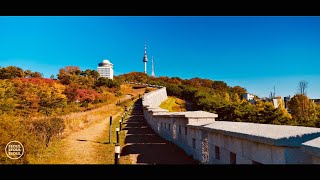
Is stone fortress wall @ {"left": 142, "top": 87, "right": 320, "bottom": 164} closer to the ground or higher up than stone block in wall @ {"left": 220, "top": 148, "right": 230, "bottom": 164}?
higher up

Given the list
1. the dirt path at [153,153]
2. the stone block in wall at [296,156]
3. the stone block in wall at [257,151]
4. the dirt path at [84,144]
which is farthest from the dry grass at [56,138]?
the stone block in wall at [296,156]

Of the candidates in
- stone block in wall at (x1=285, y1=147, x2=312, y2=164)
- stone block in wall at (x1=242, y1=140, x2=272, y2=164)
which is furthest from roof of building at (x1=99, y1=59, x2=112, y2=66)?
stone block in wall at (x1=285, y1=147, x2=312, y2=164)

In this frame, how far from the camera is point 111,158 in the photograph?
22.4ft

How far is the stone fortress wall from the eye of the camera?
3271mm

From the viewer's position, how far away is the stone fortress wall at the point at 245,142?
3271 millimetres

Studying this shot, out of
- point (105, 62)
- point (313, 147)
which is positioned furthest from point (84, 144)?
point (313, 147)

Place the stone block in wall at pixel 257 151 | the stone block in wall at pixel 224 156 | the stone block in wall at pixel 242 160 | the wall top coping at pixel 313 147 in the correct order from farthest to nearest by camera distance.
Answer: the stone block in wall at pixel 224 156, the stone block in wall at pixel 242 160, the stone block in wall at pixel 257 151, the wall top coping at pixel 313 147

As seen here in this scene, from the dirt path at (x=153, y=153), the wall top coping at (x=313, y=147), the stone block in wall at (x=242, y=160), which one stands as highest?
the wall top coping at (x=313, y=147)

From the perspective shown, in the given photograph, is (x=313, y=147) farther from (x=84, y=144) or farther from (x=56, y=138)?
(x=56, y=138)

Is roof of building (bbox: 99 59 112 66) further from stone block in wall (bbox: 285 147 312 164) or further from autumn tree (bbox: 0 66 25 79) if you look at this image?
stone block in wall (bbox: 285 147 312 164)
